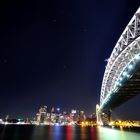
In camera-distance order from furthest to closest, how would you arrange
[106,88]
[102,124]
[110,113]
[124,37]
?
[102,124]
[110,113]
[106,88]
[124,37]

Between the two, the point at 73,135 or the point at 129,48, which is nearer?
the point at 129,48

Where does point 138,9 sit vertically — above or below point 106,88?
below

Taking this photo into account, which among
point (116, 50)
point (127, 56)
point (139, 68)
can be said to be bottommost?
point (139, 68)

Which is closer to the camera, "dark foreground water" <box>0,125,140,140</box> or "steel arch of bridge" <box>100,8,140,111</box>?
"steel arch of bridge" <box>100,8,140,111</box>

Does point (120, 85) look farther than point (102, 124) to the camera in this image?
No

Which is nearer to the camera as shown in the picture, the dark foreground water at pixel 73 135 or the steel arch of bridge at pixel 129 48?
the steel arch of bridge at pixel 129 48

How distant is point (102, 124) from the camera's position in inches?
5202

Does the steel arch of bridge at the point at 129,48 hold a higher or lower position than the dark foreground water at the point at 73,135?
higher

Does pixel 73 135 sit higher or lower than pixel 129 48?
lower

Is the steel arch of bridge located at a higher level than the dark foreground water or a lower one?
higher

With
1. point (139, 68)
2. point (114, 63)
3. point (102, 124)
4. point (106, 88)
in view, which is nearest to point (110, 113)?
point (102, 124)

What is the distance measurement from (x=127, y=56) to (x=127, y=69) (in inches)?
333

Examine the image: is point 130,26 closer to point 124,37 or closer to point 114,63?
point 124,37

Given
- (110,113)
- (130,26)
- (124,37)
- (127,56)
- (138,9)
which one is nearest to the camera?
(138,9)
